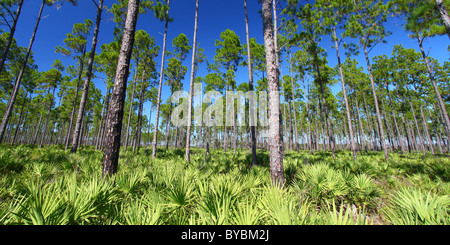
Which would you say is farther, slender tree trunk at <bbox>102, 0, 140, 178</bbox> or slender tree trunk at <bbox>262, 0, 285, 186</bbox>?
slender tree trunk at <bbox>262, 0, 285, 186</bbox>

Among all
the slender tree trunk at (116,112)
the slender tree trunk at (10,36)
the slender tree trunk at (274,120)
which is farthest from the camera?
the slender tree trunk at (10,36)

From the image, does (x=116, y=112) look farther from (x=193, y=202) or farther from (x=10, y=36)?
(x=10, y=36)

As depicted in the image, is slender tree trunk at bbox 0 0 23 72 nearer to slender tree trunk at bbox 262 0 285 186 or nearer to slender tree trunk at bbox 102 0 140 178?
slender tree trunk at bbox 102 0 140 178

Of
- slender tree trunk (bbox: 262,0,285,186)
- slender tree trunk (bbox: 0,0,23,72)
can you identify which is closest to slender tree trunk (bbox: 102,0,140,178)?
slender tree trunk (bbox: 262,0,285,186)

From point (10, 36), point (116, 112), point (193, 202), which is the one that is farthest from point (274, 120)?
point (10, 36)

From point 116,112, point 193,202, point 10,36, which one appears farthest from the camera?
point 10,36

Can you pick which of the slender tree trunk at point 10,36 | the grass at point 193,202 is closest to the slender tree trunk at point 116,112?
the grass at point 193,202

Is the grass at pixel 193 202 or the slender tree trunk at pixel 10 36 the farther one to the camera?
the slender tree trunk at pixel 10 36

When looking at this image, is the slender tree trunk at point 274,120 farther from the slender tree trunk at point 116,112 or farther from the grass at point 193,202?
the slender tree trunk at point 116,112

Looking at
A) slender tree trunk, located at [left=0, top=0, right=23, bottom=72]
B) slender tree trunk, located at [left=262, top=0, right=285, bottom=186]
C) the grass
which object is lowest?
the grass

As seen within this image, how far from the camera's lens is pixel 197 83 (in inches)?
955

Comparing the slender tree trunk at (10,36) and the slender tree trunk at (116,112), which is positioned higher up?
the slender tree trunk at (10,36)

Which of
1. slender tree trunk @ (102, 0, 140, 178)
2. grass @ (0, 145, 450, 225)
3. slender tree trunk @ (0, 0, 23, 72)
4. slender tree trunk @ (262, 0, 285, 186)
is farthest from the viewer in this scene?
slender tree trunk @ (0, 0, 23, 72)
